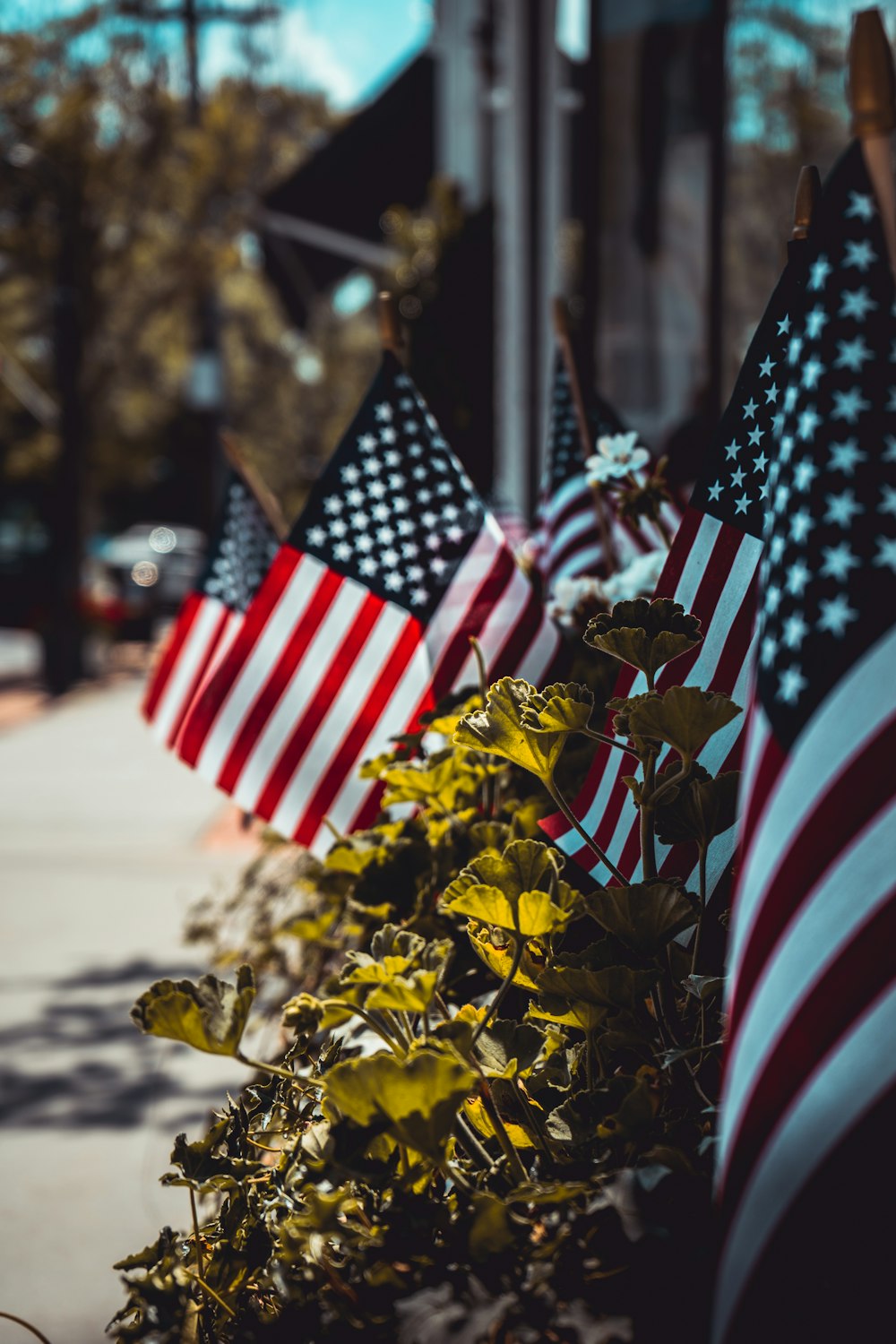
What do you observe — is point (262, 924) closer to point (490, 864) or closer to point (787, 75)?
point (490, 864)

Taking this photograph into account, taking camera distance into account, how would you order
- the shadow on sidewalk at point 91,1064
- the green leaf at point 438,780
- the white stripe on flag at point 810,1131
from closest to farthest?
the white stripe on flag at point 810,1131 < the green leaf at point 438,780 < the shadow on sidewalk at point 91,1064

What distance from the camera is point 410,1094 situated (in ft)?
3.46

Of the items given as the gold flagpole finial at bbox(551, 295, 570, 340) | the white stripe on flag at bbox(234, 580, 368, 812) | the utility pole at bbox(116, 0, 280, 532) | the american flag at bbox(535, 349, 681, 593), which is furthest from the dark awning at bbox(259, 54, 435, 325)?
the white stripe on flag at bbox(234, 580, 368, 812)

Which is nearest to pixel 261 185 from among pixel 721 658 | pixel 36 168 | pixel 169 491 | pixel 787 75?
pixel 36 168

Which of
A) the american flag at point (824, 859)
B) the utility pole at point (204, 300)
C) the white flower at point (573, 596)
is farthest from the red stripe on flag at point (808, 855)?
the utility pole at point (204, 300)

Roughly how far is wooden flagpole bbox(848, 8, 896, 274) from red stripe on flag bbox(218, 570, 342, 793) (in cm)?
150

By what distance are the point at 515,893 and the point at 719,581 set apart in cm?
60

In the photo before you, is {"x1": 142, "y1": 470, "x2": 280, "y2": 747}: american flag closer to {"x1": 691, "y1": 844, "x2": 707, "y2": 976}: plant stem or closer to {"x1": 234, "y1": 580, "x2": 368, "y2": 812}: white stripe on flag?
{"x1": 234, "y1": 580, "x2": 368, "y2": 812}: white stripe on flag

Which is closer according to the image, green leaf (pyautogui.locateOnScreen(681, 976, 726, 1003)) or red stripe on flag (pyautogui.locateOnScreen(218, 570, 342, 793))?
green leaf (pyautogui.locateOnScreen(681, 976, 726, 1003))

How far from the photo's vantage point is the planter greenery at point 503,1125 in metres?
1.05

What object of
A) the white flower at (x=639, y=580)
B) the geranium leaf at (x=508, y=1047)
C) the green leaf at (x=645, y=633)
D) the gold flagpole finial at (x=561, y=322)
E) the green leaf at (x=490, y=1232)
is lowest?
the green leaf at (x=490, y=1232)

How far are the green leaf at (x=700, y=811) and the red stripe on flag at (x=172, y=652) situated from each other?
1925mm

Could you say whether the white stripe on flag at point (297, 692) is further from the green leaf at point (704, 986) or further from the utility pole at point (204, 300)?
the utility pole at point (204, 300)

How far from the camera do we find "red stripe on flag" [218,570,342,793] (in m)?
2.47
